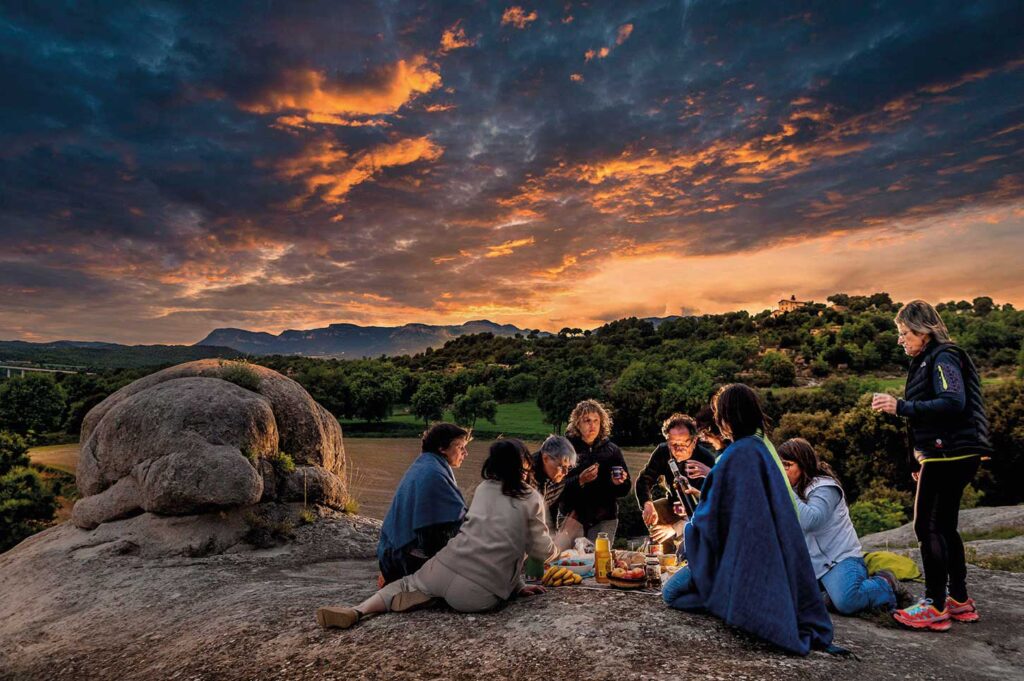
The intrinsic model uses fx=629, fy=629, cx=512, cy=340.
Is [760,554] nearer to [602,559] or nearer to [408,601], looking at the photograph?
[602,559]

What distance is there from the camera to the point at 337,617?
5.31 metres

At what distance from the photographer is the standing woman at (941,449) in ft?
17.3

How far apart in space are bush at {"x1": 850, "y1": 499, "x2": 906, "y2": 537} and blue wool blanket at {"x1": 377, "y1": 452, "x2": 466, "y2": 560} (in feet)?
79.1

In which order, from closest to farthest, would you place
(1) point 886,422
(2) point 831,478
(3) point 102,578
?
(2) point 831,478 → (3) point 102,578 → (1) point 886,422

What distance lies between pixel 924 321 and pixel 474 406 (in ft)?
220

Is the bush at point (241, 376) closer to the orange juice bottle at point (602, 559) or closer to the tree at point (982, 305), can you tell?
the orange juice bottle at point (602, 559)

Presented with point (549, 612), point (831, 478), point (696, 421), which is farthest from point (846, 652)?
point (696, 421)

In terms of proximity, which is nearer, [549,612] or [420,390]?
Result: [549,612]

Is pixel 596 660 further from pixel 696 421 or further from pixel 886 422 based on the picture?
pixel 886 422

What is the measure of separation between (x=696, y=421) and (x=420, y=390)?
240 feet

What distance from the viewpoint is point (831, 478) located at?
593 centimetres

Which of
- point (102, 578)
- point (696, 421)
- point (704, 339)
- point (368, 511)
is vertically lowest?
point (368, 511)

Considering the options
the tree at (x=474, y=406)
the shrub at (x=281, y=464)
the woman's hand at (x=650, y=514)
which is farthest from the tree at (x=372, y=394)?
the woman's hand at (x=650, y=514)

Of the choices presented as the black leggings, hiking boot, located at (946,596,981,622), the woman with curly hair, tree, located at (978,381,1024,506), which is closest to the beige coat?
the woman with curly hair
